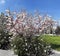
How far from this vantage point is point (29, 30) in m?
11.5

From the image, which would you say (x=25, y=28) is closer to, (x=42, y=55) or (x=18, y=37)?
(x=18, y=37)

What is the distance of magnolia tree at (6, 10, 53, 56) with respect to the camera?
11484 mm

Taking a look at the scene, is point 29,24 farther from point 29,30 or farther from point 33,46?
point 33,46

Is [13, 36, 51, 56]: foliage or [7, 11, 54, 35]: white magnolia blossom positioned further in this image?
[13, 36, 51, 56]: foliage

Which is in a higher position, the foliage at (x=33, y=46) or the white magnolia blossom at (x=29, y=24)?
the white magnolia blossom at (x=29, y=24)

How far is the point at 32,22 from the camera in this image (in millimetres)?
11625

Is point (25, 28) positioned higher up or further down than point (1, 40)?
higher up

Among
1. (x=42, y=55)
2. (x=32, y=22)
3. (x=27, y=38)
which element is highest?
(x=32, y=22)

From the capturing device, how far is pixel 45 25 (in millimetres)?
11461

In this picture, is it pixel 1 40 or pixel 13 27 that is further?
pixel 1 40

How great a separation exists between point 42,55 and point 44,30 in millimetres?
1319

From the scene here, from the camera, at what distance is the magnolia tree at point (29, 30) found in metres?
11.5

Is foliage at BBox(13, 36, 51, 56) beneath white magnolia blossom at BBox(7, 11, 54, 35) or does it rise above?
beneath

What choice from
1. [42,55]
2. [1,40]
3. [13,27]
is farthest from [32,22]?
[1,40]
